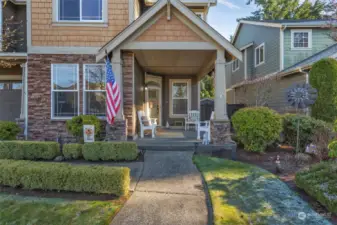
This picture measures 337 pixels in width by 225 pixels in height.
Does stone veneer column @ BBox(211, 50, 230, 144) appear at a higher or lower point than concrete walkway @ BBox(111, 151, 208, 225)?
higher

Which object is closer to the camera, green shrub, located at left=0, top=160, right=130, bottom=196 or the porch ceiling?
green shrub, located at left=0, top=160, right=130, bottom=196

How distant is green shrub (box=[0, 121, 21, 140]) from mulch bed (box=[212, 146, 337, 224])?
21.8ft


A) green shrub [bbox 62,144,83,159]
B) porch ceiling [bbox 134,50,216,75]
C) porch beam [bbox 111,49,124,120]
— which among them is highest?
porch ceiling [bbox 134,50,216,75]

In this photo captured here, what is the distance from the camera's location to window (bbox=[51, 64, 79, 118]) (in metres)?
8.95

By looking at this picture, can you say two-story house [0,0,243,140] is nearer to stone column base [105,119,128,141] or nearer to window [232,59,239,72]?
stone column base [105,119,128,141]

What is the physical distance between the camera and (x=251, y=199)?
434 cm

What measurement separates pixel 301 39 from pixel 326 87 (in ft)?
17.7

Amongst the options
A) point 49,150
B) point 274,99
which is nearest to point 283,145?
point 274,99

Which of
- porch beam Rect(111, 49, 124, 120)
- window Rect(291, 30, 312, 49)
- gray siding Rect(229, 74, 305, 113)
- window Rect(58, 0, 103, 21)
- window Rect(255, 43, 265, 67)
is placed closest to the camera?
porch beam Rect(111, 49, 124, 120)

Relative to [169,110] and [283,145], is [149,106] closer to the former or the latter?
[169,110]

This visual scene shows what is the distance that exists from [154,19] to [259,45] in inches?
425

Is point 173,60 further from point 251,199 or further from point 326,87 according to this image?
point 251,199

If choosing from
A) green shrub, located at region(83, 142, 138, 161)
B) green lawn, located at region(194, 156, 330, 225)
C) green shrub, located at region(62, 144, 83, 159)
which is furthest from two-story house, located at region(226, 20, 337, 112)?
green shrub, located at region(62, 144, 83, 159)

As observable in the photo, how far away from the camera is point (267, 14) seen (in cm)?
2998
